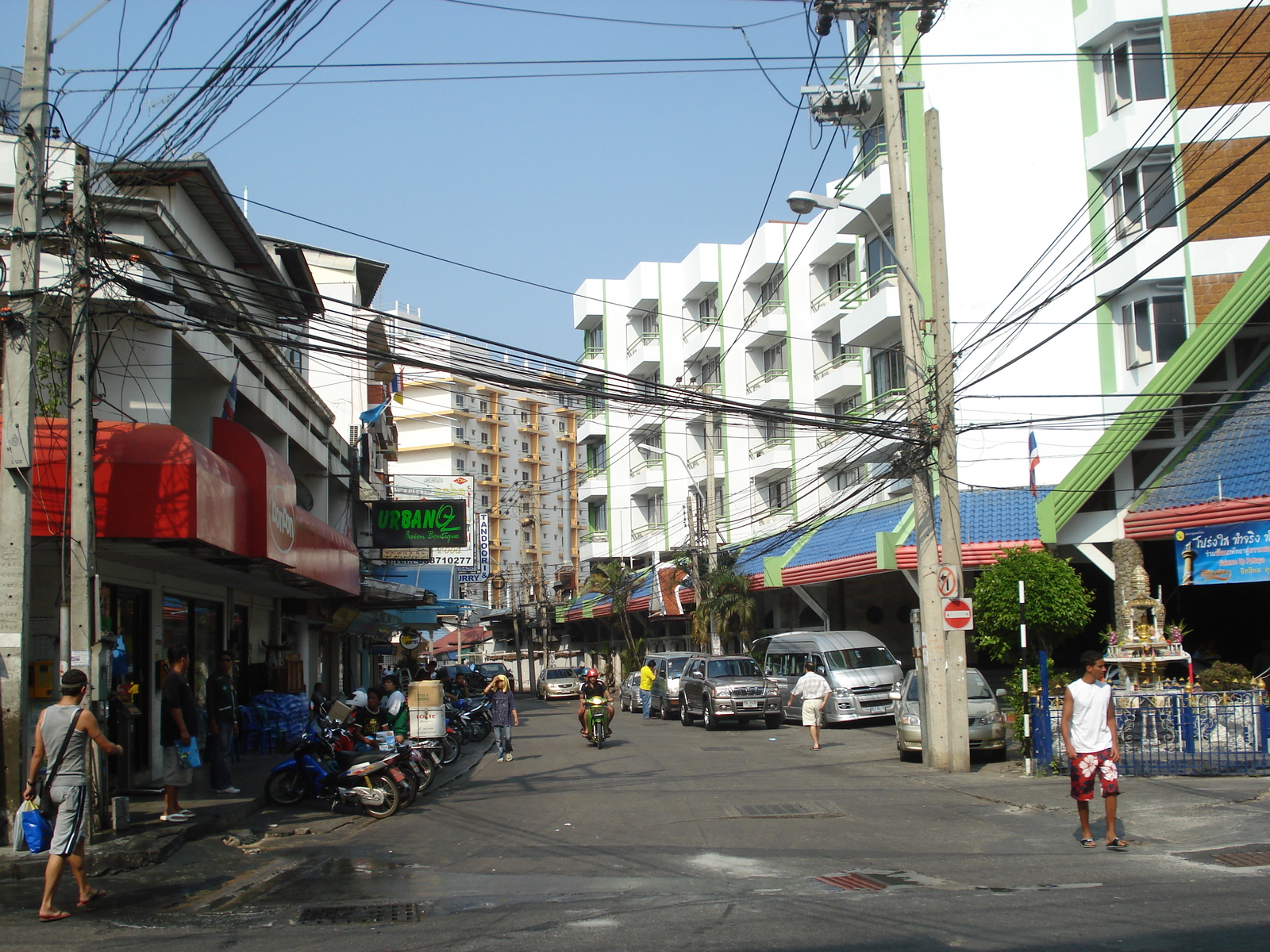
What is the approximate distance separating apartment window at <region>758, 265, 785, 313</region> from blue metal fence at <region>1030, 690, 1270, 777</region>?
29759mm

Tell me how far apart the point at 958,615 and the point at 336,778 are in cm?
917

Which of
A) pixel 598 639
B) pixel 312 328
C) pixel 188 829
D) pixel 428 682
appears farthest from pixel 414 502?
pixel 598 639

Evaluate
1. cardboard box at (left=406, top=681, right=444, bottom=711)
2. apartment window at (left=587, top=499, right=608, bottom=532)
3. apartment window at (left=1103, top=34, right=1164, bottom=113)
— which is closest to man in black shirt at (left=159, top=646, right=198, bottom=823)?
cardboard box at (left=406, top=681, right=444, bottom=711)

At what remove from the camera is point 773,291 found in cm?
4438

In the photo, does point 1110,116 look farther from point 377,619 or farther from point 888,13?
point 377,619

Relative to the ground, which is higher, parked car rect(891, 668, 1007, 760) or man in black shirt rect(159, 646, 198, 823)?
man in black shirt rect(159, 646, 198, 823)

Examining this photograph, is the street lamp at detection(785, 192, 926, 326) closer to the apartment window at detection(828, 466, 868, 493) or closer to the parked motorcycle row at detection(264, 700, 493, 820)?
the parked motorcycle row at detection(264, 700, 493, 820)

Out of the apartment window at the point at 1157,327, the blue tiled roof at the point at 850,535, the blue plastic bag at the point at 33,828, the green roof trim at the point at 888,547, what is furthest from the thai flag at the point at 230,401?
the apartment window at the point at 1157,327

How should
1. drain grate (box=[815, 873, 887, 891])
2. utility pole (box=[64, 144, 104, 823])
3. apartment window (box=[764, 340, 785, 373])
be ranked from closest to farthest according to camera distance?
drain grate (box=[815, 873, 887, 891])
utility pole (box=[64, 144, 104, 823])
apartment window (box=[764, 340, 785, 373])

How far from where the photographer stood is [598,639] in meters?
67.2

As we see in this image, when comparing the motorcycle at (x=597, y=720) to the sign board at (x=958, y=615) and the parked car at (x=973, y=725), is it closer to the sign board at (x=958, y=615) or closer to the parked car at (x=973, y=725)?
the parked car at (x=973, y=725)

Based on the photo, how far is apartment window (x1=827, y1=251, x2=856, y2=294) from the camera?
128ft

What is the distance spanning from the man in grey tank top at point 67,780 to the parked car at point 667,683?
24.7 meters

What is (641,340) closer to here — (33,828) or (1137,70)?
(1137,70)
